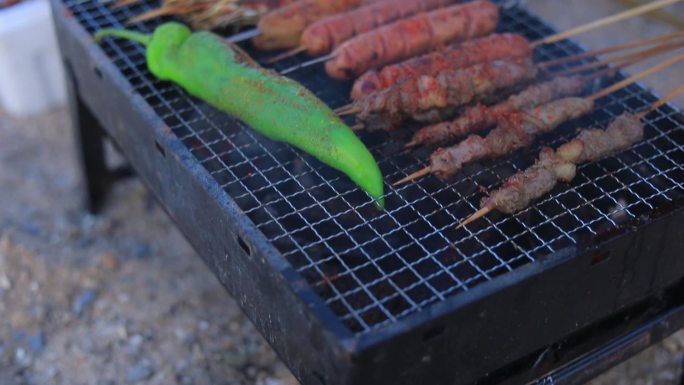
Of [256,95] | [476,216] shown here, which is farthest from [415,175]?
[256,95]

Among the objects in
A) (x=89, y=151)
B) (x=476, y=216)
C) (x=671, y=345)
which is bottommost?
(x=671, y=345)

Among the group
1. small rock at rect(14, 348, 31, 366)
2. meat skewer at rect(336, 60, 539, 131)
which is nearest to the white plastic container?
small rock at rect(14, 348, 31, 366)

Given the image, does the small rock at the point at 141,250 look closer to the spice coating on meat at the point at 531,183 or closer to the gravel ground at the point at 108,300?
the gravel ground at the point at 108,300

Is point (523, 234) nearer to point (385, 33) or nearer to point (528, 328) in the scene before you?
point (528, 328)

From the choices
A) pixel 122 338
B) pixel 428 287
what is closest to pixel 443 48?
pixel 428 287

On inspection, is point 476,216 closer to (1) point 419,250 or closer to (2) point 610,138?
(1) point 419,250

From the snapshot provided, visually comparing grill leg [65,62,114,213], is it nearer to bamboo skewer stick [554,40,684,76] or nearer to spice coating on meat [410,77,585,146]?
spice coating on meat [410,77,585,146]
